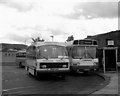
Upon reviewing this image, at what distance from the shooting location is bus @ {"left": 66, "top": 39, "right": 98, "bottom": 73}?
19.5 meters

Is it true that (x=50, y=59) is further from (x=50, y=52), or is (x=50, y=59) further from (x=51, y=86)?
(x=51, y=86)

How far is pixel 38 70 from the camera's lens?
16516 mm

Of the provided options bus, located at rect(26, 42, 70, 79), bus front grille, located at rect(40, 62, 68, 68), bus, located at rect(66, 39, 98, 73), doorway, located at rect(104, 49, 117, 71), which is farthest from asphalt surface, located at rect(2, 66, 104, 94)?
doorway, located at rect(104, 49, 117, 71)

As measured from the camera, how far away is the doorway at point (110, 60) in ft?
73.2

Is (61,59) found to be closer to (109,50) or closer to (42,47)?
(42,47)

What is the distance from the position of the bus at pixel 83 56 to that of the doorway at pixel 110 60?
2904 millimetres

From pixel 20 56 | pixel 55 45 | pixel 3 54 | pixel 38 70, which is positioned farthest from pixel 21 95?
pixel 3 54

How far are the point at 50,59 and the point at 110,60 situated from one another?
807cm

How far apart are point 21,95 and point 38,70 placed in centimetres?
571

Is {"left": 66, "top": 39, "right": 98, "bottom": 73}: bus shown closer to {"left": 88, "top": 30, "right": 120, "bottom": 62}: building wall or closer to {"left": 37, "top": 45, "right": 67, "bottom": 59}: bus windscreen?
{"left": 37, "top": 45, "right": 67, "bottom": 59}: bus windscreen

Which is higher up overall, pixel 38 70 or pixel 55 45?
pixel 55 45

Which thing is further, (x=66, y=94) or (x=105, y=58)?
(x=105, y=58)

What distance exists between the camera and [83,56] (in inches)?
778

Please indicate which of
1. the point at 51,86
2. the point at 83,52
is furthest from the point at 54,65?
the point at 83,52
